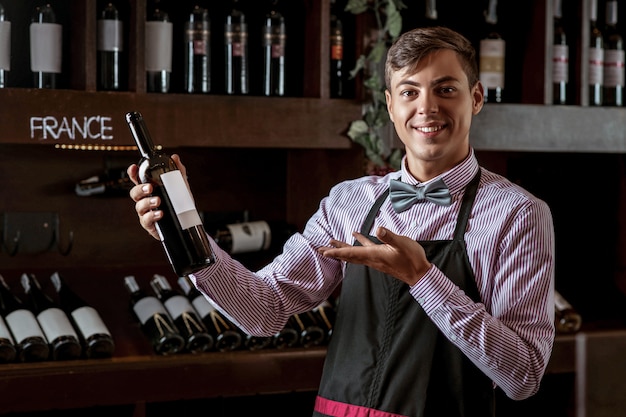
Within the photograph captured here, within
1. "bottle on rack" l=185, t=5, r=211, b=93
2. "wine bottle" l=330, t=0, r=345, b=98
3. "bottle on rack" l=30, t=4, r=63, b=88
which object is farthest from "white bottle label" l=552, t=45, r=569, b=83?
"bottle on rack" l=30, t=4, r=63, b=88

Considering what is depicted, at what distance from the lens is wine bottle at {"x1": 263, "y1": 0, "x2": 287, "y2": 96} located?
114 inches

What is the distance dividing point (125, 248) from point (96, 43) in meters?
0.78

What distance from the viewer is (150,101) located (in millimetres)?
2662

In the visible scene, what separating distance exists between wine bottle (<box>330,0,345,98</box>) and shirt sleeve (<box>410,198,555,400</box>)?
1336mm

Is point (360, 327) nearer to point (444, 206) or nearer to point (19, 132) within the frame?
point (444, 206)

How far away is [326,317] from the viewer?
2842mm

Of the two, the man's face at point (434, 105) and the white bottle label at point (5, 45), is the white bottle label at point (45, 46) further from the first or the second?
the man's face at point (434, 105)

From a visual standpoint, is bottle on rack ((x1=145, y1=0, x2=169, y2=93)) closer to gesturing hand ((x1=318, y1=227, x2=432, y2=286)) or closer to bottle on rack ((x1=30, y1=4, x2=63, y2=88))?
bottle on rack ((x1=30, y1=4, x2=63, y2=88))

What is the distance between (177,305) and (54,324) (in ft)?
1.24

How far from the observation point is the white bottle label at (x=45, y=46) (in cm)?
265

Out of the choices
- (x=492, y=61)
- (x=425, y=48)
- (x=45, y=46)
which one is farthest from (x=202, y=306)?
(x=425, y=48)

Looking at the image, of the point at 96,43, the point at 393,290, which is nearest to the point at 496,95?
the point at 96,43

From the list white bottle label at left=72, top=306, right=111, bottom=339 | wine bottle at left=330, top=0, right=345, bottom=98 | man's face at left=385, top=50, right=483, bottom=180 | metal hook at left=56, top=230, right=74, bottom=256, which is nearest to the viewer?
man's face at left=385, top=50, right=483, bottom=180

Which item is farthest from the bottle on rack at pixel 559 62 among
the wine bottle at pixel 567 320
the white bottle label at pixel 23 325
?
the white bottle label at pixel 23 325
